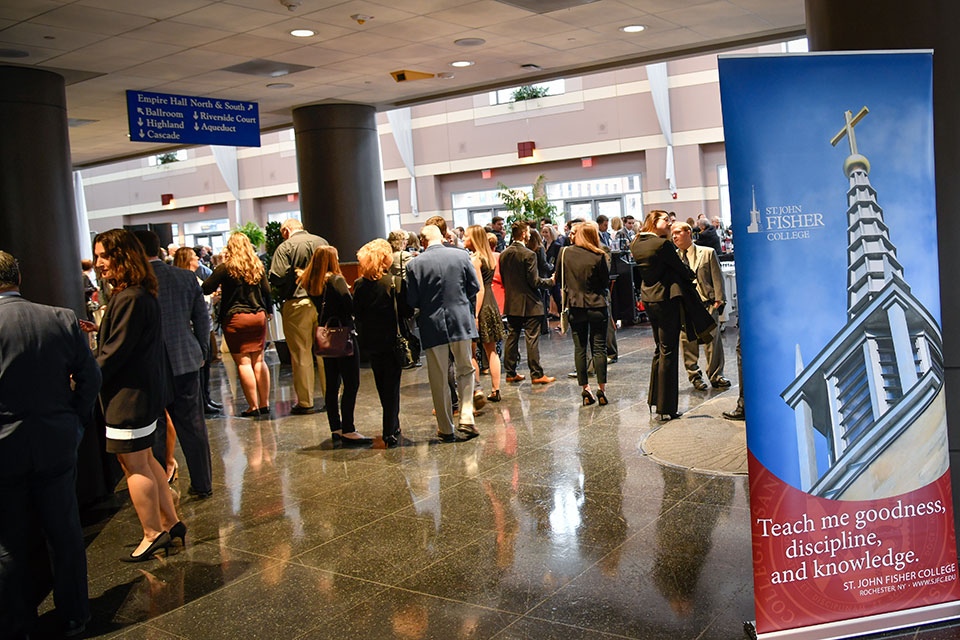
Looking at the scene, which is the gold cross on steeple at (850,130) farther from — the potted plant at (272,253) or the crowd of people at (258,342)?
the potted plant at (272,253)

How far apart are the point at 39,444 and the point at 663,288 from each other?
425 cm

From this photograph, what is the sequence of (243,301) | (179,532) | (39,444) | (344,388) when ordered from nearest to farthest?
(39,444) → (179,532) → (344,388) → (243,301)

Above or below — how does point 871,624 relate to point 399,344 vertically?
below

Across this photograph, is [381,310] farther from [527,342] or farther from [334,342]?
[527,342]

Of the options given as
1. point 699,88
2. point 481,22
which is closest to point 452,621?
point 481,22

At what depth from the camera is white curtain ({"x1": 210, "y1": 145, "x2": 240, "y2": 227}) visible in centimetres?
2391

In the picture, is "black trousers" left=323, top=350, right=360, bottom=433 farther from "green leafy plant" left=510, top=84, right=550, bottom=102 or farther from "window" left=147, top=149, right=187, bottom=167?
"window" left=147, top=149, right=187, bottom=167

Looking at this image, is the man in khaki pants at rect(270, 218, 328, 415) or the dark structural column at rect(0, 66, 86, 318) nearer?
the dark structural column at rect(0, 66, 86, 318)

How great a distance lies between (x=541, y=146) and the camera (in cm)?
1927

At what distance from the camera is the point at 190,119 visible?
390 inches

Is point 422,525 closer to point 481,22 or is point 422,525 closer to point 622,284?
point 481,22

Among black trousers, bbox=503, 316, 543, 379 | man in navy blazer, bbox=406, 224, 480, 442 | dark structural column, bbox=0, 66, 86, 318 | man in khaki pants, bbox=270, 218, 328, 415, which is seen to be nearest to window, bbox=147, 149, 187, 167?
dark structural column, bbox=0, 66, 86, 318

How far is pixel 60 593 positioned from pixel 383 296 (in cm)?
318

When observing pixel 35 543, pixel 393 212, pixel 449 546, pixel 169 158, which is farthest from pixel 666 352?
pixel 169 158
